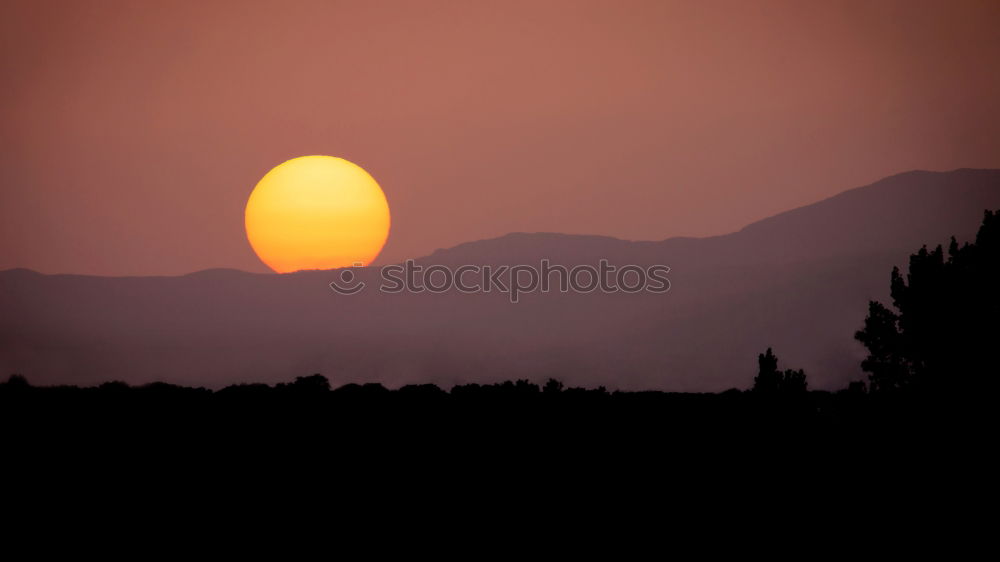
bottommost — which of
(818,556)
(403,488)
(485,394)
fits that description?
(818,556)

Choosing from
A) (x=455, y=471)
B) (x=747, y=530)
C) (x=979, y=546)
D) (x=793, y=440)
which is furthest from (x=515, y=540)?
(x=793, y=440)

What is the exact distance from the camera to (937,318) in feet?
170

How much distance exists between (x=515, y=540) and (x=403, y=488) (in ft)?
22.8

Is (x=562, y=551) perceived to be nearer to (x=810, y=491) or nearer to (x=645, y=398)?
(x=810, y=491)

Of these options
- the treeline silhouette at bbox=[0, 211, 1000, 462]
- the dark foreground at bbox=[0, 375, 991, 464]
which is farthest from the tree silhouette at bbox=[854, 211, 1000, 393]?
the dark foreground at bbox=[0, 375, 991, 464]

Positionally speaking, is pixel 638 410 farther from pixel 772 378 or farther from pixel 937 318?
pixel 937 318

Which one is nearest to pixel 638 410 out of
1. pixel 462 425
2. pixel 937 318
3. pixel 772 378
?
pixel 772 378

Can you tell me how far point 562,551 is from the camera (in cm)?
2773

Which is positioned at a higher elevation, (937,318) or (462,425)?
(937,318)

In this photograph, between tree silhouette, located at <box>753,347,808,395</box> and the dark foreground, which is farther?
tree silhouette, located at <box>753,347,808,395</box>

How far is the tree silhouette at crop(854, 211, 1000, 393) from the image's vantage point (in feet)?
165

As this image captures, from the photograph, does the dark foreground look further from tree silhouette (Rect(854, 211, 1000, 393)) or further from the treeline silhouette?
tree silhouette (Rect(854, 211, 1000, 393))

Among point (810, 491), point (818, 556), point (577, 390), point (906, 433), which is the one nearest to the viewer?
point (818, 556)

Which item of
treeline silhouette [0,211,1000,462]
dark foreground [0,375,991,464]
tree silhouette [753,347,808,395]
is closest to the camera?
dark foreground [0,375,991,464]
